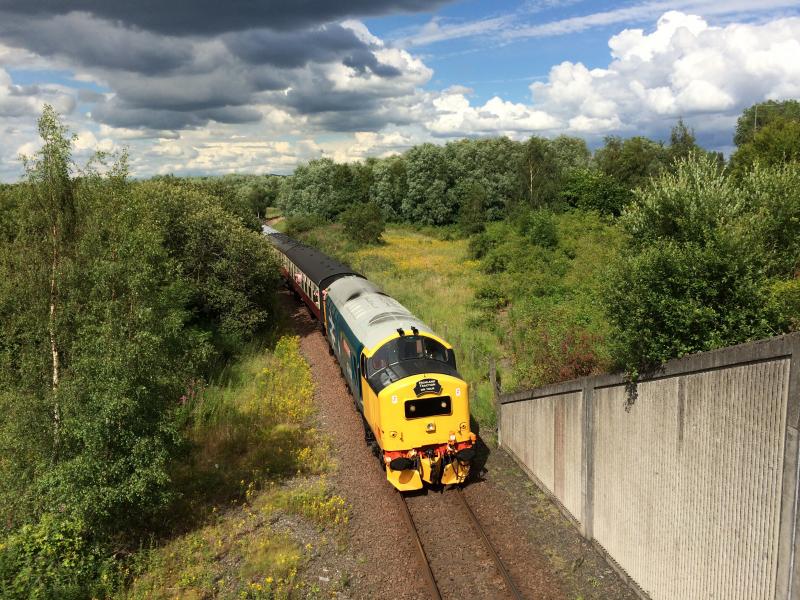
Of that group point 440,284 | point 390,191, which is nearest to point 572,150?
point 390,191

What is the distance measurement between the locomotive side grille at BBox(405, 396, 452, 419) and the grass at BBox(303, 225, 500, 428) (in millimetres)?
4946

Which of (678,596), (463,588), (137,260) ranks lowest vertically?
(463,588)

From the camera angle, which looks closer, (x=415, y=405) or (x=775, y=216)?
(x=415, y=405)

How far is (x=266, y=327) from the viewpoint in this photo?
27828mm

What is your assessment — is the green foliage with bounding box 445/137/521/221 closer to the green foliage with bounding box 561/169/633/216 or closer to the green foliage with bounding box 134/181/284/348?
the green foliage with bounding box 561/169/633/216

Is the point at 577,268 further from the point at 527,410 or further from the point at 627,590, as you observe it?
the point at 627,590

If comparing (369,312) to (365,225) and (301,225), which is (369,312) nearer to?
(365,225)

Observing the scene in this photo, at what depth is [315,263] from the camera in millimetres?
29141

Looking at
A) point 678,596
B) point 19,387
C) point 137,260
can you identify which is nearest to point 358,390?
point 137,260

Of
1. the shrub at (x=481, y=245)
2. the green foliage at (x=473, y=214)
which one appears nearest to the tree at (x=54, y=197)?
the shrub at (x=481, y=245)

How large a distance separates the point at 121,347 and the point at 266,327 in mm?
17521

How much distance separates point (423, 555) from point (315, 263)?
2078cm

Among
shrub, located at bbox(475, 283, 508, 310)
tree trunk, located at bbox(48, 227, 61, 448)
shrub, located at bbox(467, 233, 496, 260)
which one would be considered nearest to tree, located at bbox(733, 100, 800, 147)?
shrub, located at bbox(467, 233, 496, 260)

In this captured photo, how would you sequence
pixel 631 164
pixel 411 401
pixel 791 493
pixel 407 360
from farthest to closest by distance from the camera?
pixel 631 164
pixel 407 360
pixel 411 401
pixel 791 493
